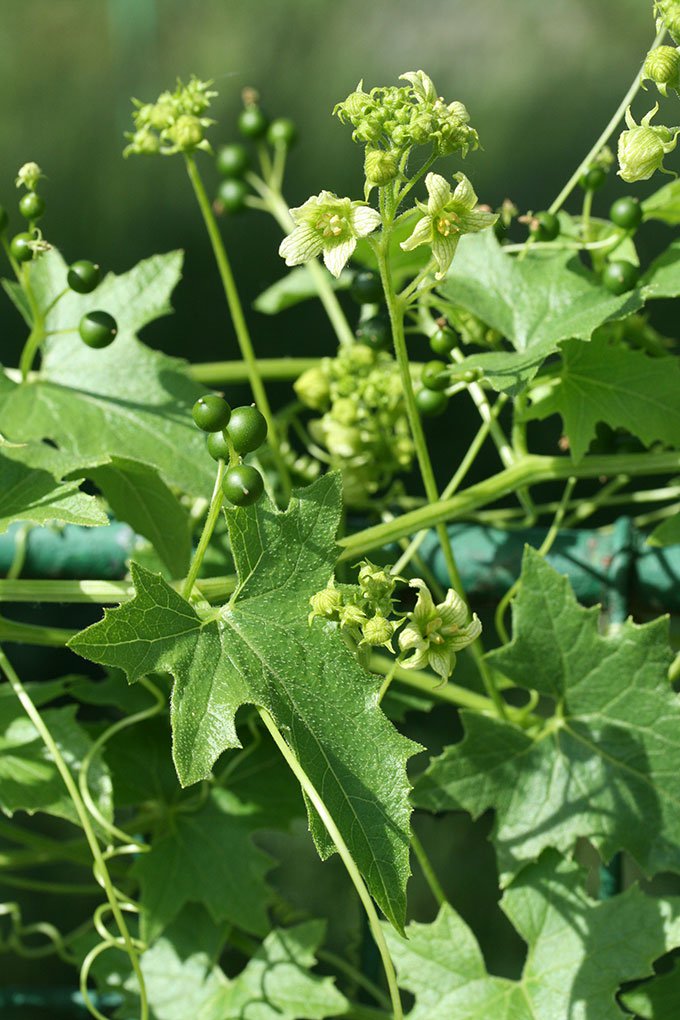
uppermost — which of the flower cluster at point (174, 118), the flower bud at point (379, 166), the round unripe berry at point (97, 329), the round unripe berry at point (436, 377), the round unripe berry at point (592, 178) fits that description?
the flower bud at point (379, 166)

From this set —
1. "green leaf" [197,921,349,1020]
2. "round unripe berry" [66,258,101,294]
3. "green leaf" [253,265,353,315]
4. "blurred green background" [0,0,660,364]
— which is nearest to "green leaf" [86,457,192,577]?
"round unripe berry" [66,258,101,294]

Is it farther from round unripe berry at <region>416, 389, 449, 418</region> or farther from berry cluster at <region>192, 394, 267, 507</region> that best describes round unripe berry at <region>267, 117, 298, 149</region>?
berry cluster at <region>192, 394, 267, 507</region>

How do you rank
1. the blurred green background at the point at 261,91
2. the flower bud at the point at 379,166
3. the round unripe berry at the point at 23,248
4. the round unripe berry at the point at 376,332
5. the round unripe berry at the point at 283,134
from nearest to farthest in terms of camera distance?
1. the flower bud at the point at 379,166
2. the round unripe berry at the point at 23,248
3. the round unripe berry at the point at 376,332
4. the round unripe berry at the point at 283,134
5. the blurred green background at the point at 261,91

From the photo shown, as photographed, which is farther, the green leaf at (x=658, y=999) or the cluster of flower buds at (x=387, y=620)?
the green leaf at (x=658, y=999)

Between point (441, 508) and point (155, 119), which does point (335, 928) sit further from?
point (155, 119)

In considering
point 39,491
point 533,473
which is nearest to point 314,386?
point 533,473

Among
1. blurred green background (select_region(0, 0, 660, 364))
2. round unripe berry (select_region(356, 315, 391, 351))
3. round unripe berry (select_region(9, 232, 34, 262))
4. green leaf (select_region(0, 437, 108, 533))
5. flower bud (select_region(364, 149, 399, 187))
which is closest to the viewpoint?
flower bud (select_region(364, 149, 399, 187))

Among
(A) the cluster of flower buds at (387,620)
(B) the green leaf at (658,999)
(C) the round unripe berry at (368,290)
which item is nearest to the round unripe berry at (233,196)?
(C) the round unripe berry at (368,290)

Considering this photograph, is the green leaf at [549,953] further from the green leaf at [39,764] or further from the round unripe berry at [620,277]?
the round unripe berry at [620,277]
